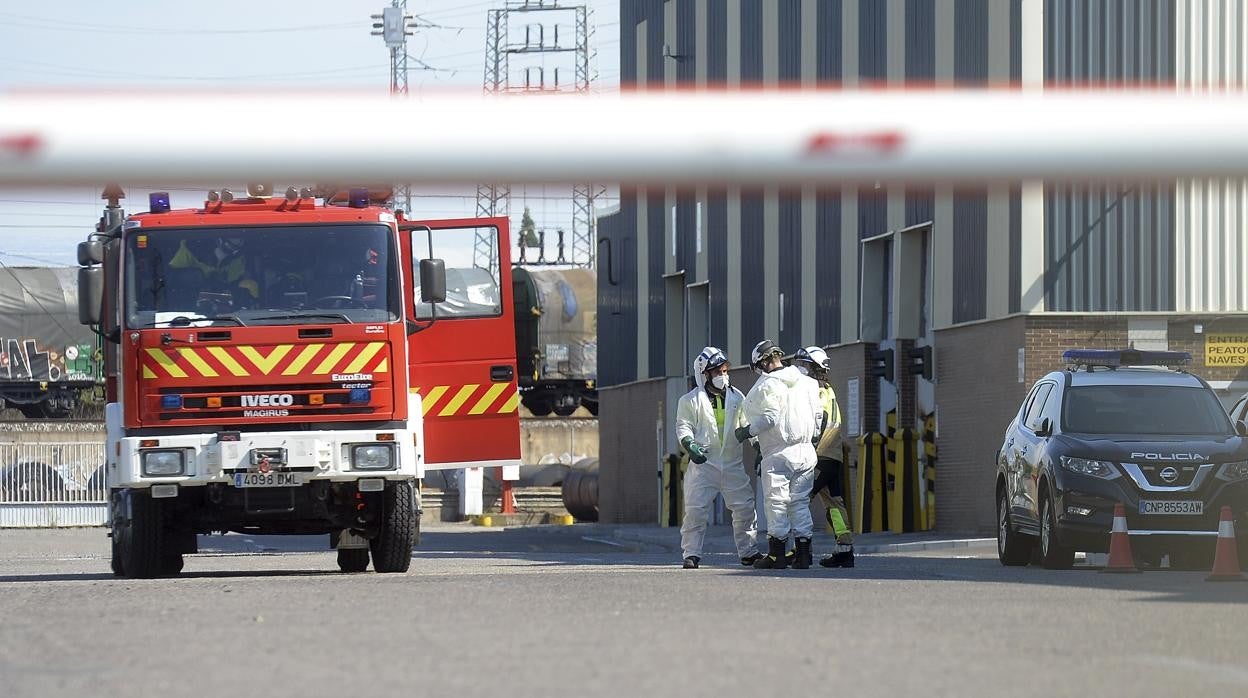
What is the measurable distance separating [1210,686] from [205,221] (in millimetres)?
10139

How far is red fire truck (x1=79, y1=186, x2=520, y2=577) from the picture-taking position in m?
15.7

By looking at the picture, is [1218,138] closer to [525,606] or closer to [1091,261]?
[525,606]

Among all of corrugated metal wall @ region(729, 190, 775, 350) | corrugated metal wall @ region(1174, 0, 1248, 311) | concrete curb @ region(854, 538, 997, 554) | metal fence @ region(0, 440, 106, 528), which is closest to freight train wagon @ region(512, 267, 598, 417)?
metal fence @ region(0, 440, 106, 528)

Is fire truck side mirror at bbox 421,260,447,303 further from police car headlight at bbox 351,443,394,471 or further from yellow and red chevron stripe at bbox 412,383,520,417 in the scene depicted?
police car headlight at bbox 351,443,394,471

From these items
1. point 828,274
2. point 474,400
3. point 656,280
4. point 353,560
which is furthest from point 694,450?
point 656,280

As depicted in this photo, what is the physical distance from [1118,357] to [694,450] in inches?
175

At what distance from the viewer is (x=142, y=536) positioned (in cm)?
1638

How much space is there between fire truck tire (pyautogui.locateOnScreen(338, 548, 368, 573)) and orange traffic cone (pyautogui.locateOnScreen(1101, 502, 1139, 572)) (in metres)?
6.19

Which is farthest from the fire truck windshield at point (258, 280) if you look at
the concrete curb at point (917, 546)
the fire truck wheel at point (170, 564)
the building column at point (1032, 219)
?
the building column at point (1032, 219)

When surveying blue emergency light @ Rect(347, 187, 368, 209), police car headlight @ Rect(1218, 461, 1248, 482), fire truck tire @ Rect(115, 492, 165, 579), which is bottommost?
fire truck tire @ Rect(115, 492, 165, 579)

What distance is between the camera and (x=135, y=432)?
52.2ft

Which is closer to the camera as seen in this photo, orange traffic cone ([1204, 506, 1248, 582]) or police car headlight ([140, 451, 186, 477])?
orange traffic cone ([1204, 506, 1248, 582])

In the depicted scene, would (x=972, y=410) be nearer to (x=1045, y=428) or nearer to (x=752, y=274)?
(x=752, y=274)

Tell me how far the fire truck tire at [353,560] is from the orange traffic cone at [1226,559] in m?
7.08
